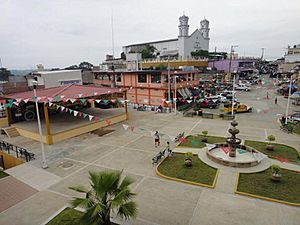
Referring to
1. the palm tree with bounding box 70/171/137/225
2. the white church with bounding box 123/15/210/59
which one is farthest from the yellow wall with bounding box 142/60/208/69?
the palm tree with bounding box 70/171/137/225

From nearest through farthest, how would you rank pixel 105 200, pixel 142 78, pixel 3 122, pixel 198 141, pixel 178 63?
pixel 105 200 < pixel 198 141 < pixel 3 122 < pixel 142 78 < pixel 178 63

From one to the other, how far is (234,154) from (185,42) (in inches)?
3037

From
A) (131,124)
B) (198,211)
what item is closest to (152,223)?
(198,211)

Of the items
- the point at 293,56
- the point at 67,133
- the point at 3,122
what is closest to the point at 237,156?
the point at 67,133

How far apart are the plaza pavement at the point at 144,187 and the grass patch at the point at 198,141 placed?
1409mm

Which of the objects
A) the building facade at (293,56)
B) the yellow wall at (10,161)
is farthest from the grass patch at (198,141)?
the building facade at (293,56)

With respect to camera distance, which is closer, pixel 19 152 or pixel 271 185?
pixel 271 185

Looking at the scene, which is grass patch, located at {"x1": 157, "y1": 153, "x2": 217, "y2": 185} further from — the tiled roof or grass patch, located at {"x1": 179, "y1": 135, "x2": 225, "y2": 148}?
the tiled roof

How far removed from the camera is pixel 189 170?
1477 centimetres

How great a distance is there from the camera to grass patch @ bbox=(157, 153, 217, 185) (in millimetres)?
13698

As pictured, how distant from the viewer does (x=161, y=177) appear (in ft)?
46.2

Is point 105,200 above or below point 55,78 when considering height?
below

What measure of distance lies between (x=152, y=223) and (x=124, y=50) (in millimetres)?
115414

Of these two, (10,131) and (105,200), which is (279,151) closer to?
(105,200)
